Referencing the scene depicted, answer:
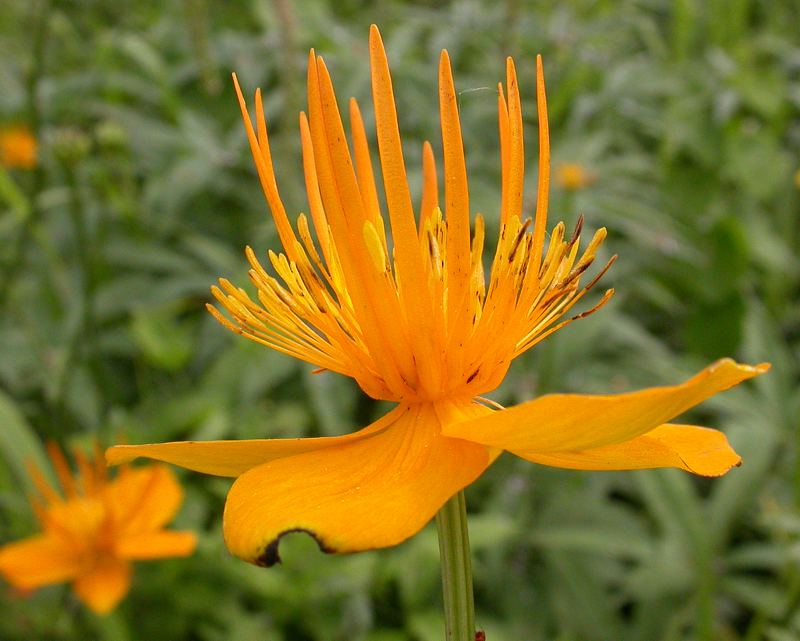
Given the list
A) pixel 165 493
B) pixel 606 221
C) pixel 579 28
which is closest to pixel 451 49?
pixel 579 28

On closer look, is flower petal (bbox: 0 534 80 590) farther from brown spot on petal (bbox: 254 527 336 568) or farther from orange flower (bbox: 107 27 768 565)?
brown spot on petal (bbox: 254 527 336 568)

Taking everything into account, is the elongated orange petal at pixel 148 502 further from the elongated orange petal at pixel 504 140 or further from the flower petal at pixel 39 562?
the elongated orange petal at pixel 504 140

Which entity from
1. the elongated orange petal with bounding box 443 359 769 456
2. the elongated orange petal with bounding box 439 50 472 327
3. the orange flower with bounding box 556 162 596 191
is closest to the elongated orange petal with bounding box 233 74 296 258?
the elongated orange petal with bounding box 439 50 472 327

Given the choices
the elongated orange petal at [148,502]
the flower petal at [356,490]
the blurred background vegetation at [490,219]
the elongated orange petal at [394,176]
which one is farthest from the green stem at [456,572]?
the elongated orange petal at [148,502]

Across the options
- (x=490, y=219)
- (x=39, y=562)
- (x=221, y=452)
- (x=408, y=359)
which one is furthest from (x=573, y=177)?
(x=221, y=452)

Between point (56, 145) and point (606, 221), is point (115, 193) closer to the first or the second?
point (56, 145)

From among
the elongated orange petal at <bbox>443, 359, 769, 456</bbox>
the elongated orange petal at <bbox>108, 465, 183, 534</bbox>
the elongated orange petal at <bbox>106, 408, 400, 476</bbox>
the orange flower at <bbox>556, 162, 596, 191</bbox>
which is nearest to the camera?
the elongated orange petal at <bbox>443, 359, 769, 456</bbox>

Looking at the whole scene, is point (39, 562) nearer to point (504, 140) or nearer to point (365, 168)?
point (365, 168)
